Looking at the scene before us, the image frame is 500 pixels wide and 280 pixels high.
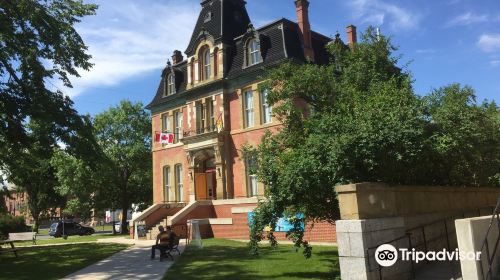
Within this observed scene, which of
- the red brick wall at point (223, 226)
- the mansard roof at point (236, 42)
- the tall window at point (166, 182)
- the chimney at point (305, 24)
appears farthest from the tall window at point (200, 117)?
the chimney at point (305, 24)

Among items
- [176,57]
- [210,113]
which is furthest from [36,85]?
[176,57]

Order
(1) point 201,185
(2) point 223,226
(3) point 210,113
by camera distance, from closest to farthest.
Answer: (2) point 223,226, (1) point 201,185, (3) point 210,113

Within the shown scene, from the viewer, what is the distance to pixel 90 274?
13.9m

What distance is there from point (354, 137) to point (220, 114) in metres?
19.4

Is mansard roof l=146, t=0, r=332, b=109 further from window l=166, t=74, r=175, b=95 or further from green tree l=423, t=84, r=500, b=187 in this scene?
green tree l=423, t=84, r=500, b=187

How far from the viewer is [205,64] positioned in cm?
3073

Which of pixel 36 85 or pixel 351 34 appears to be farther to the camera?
pixel 351 34

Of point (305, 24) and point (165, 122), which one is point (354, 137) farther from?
point (165, 122)

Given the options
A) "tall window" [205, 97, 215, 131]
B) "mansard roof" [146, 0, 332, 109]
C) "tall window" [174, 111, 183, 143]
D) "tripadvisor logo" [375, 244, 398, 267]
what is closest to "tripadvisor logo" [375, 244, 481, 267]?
"tripadvisor logo" [375, 244, 398, 267]

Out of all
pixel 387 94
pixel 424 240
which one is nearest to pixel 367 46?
pixel 387 94

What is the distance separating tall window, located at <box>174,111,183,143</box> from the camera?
107ft

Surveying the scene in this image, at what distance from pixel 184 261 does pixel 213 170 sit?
14.6 meters

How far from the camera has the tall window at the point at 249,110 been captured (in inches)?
1092

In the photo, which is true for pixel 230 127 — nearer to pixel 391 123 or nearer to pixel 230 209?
pixel 230 209
